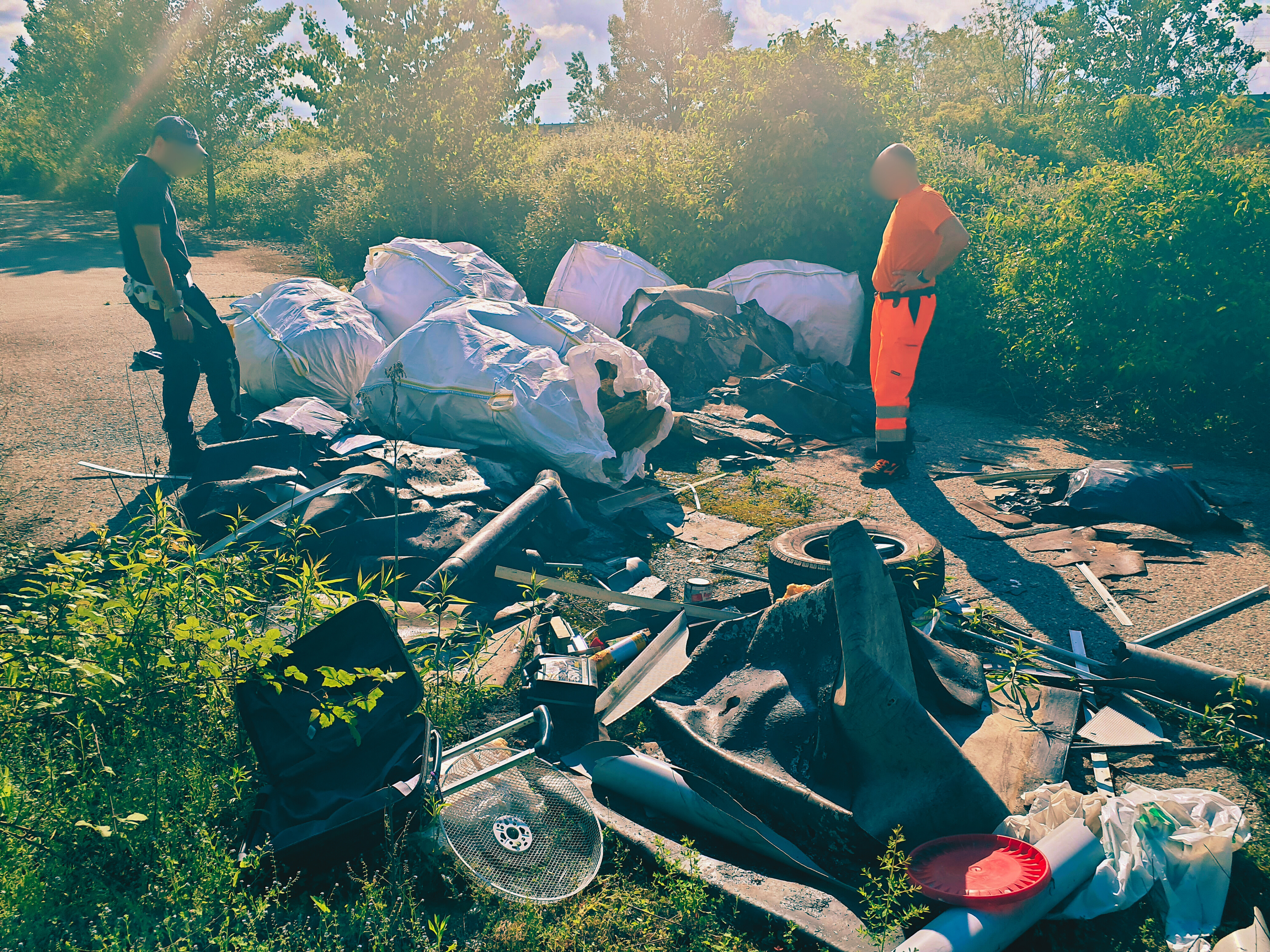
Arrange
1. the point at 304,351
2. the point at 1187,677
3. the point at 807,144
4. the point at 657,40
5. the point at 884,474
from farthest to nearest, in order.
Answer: the point at 657,40
the point at 807,144
the point at 304,351
the point at 884,474
the point at 1187,677

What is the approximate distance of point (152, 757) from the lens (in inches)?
96.4

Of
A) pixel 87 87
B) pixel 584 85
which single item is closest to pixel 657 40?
pixel 584 85

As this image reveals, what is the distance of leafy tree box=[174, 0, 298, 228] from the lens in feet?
63.6

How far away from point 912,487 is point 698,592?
2.67 meters

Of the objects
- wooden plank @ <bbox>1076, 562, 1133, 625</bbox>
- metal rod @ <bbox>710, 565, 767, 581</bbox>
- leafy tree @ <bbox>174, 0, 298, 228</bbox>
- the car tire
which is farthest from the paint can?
leafy tree @ <bbox>174, 0, 298, 228</bbox>

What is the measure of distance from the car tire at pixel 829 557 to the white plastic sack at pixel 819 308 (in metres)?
4.57

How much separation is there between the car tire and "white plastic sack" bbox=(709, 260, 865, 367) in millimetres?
4575

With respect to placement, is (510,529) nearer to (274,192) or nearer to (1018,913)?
(1018,913)

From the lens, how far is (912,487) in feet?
19.4

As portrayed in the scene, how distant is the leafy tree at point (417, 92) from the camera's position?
50.4ft

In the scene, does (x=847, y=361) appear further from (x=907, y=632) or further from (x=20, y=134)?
(x=20, y=134)

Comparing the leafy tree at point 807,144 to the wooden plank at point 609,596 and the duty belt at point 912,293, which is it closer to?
the duty belt at point 912,293

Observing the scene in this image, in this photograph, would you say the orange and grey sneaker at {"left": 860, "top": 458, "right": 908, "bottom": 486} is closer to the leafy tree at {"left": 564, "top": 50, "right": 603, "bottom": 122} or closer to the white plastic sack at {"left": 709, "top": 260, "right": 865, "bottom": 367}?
the white plastic sack at {"left": 709, "top": 260, "right": 865, "bottom": 367}

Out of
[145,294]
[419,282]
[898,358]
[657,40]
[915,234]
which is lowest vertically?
[898,358]
